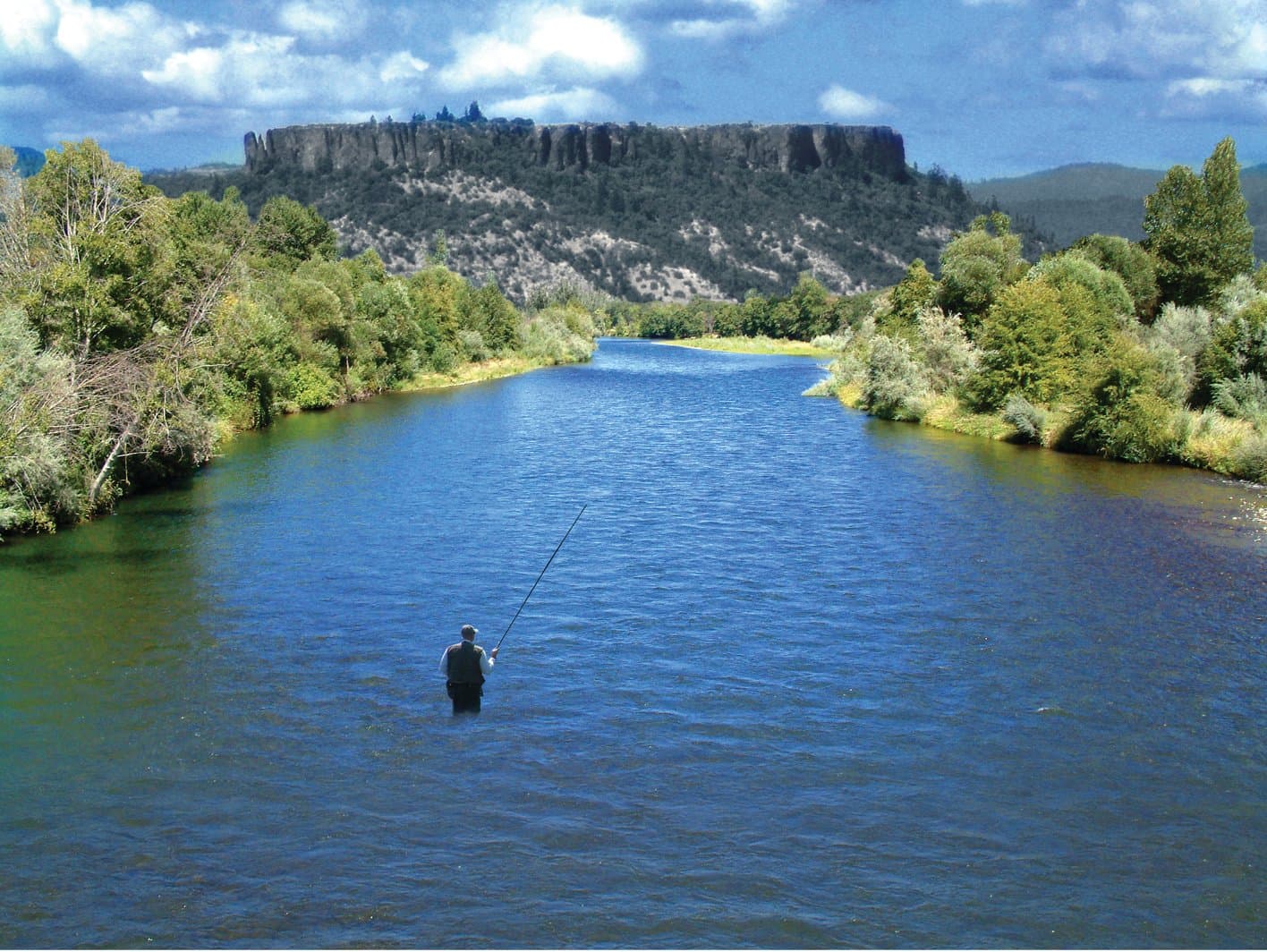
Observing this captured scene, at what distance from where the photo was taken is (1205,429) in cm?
4259

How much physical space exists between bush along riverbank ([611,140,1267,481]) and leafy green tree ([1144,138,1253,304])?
0.23ft

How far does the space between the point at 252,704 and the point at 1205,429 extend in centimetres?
3786

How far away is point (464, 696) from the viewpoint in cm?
1734

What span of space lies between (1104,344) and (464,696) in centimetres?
4194

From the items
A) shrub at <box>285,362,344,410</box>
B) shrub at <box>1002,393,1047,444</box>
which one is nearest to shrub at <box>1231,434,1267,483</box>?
shrub at <box>1002,393,1047,444</box>

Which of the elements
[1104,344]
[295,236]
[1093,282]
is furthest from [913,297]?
[295,236]

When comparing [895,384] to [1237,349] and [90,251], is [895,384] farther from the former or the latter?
[90,251]

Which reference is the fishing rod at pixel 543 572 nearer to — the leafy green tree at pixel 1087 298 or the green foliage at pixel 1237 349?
the green foliage at pixel 1237 349

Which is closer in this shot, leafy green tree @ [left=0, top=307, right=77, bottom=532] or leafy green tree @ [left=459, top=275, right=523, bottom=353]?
leafy green tree @ [left=0, top=307, right=77, bottom=532]

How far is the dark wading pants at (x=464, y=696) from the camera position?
17250 millimetres

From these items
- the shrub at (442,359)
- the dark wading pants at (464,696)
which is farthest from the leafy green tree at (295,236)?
the dark wading pants at (464,696)

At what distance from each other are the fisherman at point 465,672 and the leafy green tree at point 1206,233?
53.7 meters

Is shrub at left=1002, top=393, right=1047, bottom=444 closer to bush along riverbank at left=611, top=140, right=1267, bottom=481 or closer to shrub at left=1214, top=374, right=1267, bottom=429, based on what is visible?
bush along riverbank at left=611, top=140, right=1267, bottom=481

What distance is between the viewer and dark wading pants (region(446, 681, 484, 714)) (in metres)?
17.2
